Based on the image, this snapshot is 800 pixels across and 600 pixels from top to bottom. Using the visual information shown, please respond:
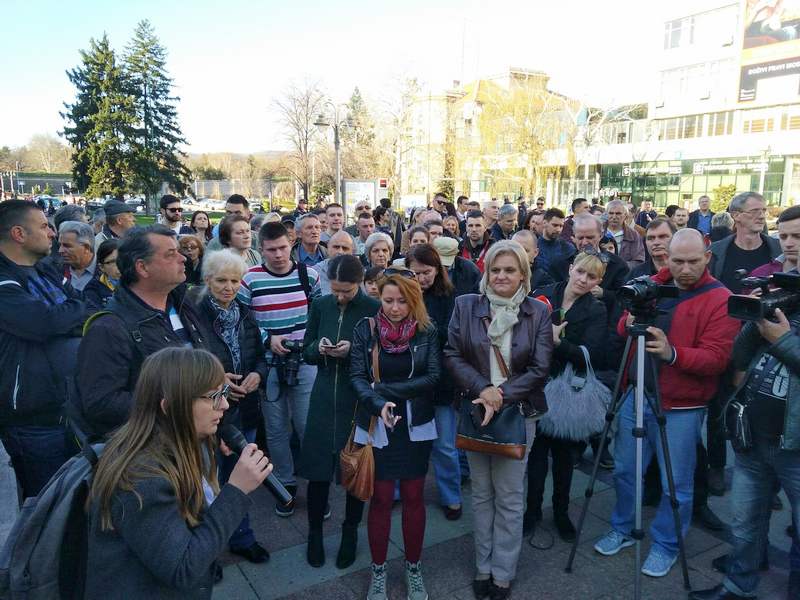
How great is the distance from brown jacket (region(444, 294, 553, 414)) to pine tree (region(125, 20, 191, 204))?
49.3m

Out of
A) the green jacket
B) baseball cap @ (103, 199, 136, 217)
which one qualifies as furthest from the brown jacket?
baseball cap @ (103, 199, 136, 217)

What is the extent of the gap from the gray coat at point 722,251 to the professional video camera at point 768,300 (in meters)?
2.64

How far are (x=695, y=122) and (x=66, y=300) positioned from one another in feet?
179

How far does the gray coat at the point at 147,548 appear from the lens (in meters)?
1.74

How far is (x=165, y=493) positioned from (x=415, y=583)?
1.96 meters

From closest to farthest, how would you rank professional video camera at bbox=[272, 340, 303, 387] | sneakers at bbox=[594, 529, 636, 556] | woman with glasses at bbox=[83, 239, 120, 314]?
sneakers at bbox=[594, 529, 636, 556], professional video camera at bbox=[272, 340, 303, 387], woman with glasses at bbox=[83, 239, 120, 314]

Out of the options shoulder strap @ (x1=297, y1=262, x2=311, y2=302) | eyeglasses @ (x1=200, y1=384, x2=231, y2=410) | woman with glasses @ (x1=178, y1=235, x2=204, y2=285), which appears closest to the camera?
eyeglasses @ (x1=200, y1=384, x2=231, y2=410)

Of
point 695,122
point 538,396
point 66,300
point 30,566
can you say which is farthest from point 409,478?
point 695,122

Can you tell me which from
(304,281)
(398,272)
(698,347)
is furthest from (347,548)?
(698,347)

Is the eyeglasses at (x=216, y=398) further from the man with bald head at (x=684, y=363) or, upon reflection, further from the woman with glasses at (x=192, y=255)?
the woman with glasses at (x=192, y=255)

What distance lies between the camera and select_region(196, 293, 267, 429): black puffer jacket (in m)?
3.58

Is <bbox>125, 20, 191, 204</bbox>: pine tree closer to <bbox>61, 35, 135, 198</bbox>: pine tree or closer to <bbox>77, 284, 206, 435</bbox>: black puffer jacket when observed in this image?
<bbox>61, 35, 135, 198</bbox>: pine tree

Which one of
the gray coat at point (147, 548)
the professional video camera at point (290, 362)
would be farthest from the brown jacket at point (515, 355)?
the gray coat at point (147, 548)

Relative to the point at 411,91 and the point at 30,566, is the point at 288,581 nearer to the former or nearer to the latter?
the point at 30,566
